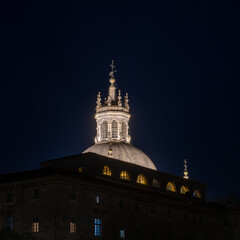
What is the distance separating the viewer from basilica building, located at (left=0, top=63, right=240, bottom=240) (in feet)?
229

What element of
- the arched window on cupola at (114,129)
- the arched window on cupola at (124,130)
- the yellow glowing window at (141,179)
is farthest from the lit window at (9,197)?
the arched window on cupola at (124,130)

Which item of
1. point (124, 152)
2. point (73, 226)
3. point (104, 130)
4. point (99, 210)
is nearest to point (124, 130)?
point (104, 130)

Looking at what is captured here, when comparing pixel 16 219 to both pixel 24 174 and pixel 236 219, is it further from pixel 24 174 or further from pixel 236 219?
pixel 236 219

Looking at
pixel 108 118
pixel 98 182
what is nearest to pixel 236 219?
pixel 108 118

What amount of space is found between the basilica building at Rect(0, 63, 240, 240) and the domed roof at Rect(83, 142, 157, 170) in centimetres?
15

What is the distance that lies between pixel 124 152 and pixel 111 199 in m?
18.9

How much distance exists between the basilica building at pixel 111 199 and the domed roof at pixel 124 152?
15cm

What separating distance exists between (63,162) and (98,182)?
1244cm

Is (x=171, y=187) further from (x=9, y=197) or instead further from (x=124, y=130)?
(x=9, y=197)

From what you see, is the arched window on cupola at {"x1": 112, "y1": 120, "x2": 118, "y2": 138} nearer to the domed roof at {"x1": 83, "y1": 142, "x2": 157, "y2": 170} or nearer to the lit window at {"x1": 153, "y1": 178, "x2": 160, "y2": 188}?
the domed roof at {"x1": 83, "y1": 142, "x2": 157, "y2": 170}

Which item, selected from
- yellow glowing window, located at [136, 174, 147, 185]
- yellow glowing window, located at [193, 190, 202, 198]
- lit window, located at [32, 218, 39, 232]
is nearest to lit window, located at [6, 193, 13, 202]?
lit window, located at [32, 218, 39, 232]

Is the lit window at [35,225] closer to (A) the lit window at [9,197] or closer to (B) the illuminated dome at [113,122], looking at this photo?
(A) the lit window at [9,197]

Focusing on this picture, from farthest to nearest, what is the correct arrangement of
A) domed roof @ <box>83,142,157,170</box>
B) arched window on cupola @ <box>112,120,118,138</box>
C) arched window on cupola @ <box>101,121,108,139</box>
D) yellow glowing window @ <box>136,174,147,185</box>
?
arched window on cupola @ <box>101,121,108,139</box> < arched window on cupola @ <box>112,120,118,138</box> < domed roof @ <box>83,142,157,170</box> < yellow glowing window @ <box>136,174,147,185</box>

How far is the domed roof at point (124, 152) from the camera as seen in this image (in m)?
94.2
